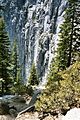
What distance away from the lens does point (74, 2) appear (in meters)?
34.0

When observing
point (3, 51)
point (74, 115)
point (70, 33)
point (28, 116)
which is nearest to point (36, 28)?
point (3, 51)

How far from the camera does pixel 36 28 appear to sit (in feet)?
525

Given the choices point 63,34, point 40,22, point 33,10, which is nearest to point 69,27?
point 63,34

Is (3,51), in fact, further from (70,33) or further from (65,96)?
(65,96)

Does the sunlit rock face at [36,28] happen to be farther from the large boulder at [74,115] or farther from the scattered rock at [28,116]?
the large boulder at [74,115]

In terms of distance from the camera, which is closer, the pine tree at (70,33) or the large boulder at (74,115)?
the large boulder at (74,115)

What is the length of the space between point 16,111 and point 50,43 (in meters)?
120

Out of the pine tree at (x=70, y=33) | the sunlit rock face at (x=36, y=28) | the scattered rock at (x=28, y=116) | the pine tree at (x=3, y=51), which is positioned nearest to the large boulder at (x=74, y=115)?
the scattered rock at (x=28, y=116)

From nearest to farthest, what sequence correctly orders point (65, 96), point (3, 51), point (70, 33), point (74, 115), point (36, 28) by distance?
point (74, 115) → point (65, 96) → point (70, 33) → point (3, 51) → point (36, 28)

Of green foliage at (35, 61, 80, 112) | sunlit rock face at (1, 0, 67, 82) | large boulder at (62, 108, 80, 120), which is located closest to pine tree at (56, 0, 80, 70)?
green foliage at (35, 61, 80, 112)

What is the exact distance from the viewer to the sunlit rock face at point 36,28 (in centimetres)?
14150

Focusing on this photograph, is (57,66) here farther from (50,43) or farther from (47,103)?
(50,43)

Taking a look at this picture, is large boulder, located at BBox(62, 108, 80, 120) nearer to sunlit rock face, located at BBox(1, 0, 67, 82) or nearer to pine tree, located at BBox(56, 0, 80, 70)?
pine tree, located at BBox(56, 0, 80, 70)

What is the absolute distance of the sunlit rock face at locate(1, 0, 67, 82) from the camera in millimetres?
141500
